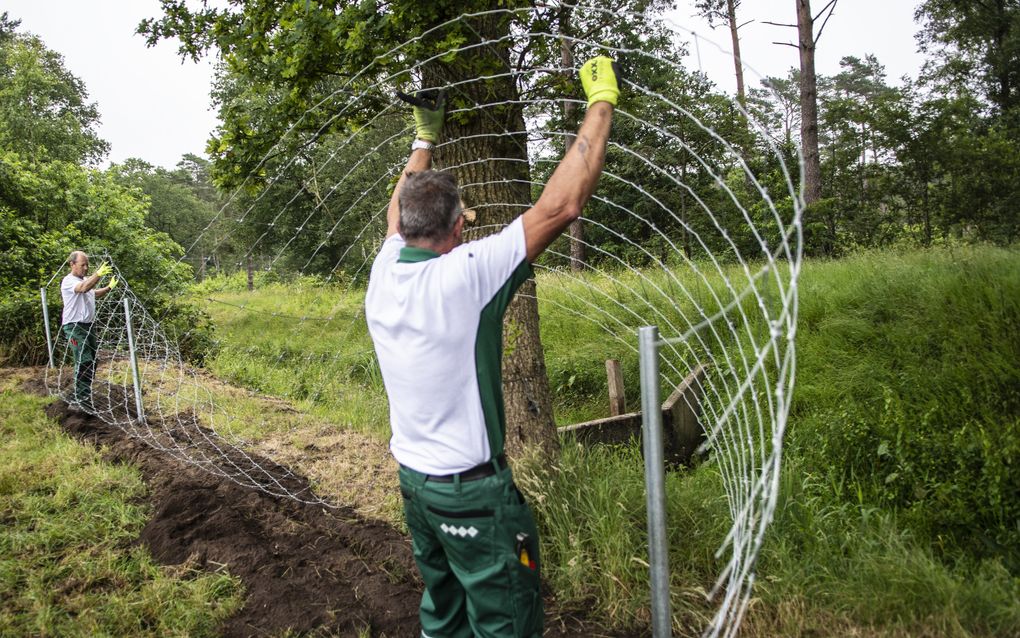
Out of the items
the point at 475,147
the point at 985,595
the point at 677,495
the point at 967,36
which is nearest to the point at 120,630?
the point at 677,495

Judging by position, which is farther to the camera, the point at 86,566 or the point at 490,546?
the point at 86,566

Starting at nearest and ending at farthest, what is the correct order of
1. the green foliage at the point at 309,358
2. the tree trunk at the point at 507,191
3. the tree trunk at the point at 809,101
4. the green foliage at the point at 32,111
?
the tree trunk at the point at 507,191 < the green foliage at the point at 309,358 < the tree trunk at the point at 809,101 < the green foliage at the point at 32,111

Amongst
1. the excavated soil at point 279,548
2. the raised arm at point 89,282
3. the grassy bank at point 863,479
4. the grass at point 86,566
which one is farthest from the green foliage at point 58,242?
the grassy bank at point 863,479

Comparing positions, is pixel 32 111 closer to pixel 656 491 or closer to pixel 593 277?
pixel 593 277

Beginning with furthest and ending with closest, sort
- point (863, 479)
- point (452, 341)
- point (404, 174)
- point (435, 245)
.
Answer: point (863, 479) < point (404, 174) < point (435, 245) < point (452, 341)

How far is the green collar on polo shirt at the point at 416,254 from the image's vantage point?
1881 millimetres

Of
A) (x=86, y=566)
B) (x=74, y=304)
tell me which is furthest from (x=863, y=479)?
(x=74, y=304)

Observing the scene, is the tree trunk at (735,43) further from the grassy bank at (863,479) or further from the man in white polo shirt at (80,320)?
the man in white polo shirt at (80,320)

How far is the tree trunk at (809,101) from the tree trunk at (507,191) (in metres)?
7.93

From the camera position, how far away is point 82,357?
6.55 meters

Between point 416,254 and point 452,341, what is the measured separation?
0.29 meters

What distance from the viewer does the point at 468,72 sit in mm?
3791

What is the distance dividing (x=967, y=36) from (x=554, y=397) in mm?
15929

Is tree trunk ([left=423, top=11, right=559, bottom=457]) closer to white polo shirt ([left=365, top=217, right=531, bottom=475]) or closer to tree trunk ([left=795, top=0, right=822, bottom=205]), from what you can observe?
white polo shirt ([left=365, top=217, right=531, bottom=475])
